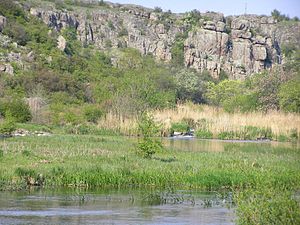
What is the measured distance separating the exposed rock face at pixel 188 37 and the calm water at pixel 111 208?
3506 inches

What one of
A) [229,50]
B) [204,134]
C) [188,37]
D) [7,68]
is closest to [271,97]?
[204,134]

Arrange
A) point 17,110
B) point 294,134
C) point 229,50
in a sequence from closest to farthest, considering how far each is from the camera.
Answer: point 294,134 < point 17,110 < point 229,50

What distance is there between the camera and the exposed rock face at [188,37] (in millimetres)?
114006

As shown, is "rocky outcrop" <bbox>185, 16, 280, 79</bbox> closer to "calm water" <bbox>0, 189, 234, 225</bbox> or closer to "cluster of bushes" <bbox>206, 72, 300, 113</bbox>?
"cluster of bushes" <bbox>206, 72, 300, 113</bbox>

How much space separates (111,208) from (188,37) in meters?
105

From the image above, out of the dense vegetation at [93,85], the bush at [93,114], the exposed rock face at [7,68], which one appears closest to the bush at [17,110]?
the dense vegetation at [93,85]

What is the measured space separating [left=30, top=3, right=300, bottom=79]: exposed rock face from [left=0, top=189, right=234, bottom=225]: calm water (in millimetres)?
89062

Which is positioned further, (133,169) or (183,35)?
(183,35)

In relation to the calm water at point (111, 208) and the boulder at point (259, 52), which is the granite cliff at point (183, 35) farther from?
the calm water at point (111, 208)

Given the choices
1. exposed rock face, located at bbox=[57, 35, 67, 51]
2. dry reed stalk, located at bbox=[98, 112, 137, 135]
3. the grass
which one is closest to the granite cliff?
exposed rock face, located at bbox=[57, 35, 67, 51]

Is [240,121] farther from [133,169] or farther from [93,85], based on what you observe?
[93,85]

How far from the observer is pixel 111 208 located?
62.6 feet

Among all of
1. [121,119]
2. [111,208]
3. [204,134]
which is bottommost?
[204,134]

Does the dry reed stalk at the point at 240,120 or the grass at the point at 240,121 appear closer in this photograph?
the grass at the point at 240,121
